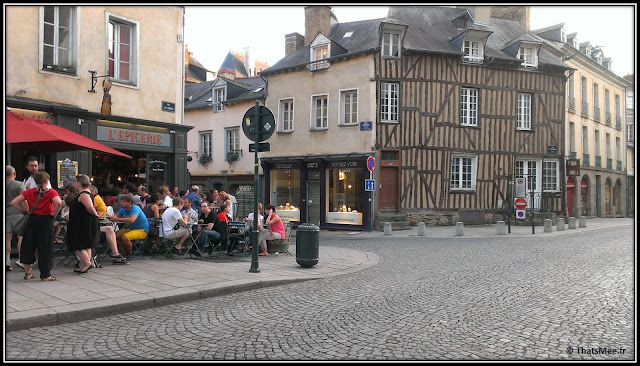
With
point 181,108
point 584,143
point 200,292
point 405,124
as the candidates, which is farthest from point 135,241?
point 584,143

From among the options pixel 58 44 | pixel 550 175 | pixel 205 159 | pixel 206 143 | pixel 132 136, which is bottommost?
pixel 550 175

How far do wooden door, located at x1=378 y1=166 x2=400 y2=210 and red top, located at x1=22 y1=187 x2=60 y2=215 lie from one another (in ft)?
50.3

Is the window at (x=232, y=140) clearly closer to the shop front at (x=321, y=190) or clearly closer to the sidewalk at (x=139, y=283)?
the shop front at (x=321, y=190)

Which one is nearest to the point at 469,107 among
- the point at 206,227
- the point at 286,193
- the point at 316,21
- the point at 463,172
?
the point at 463,172

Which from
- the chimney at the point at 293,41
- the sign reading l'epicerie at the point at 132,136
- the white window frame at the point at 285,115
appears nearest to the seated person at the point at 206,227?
the sign reading l'epicerie at the point at 132,136

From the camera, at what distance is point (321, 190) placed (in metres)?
22.8

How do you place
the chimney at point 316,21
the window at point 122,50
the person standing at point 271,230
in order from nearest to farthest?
the person standing at point 271,230 → the window at point 122,50 → the chimney at point 316,21

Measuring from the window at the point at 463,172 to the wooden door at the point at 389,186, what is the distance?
2583mm

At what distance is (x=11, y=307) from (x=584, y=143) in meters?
31.9

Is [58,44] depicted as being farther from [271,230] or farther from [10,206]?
[271,230]

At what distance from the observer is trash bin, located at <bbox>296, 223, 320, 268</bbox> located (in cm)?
956

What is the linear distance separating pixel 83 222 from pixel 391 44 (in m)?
16.4

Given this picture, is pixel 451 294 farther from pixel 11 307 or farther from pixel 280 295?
pixel 11 307

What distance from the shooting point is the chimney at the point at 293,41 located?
25641 mm
